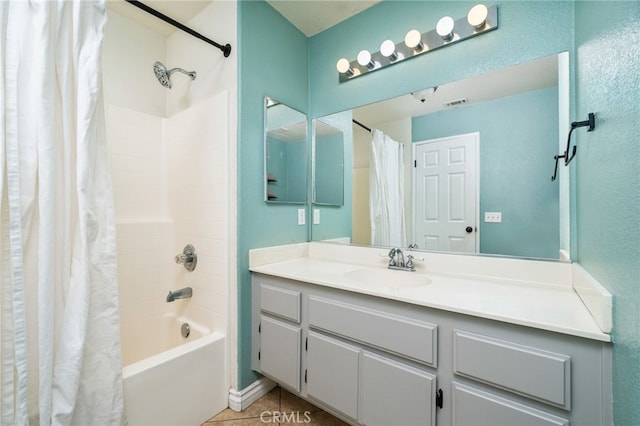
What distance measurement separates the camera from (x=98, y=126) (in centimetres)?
118

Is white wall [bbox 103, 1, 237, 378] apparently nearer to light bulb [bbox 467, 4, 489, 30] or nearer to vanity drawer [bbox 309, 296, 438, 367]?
vanity drawer [bbox 309, 296, 438, 367]

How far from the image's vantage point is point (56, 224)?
3.44 ft

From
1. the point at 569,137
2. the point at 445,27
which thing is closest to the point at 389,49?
the point at 445,27

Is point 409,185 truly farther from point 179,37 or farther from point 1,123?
point 179,37

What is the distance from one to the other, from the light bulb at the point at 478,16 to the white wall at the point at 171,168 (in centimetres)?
131

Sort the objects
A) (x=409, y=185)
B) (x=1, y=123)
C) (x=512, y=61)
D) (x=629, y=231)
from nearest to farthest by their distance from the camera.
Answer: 1. (x=629, y=231)
2. (x=1, y=123)
3. (x=512, y=61)
4. (x=409, y=185)

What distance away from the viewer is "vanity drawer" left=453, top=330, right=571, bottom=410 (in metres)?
0.80

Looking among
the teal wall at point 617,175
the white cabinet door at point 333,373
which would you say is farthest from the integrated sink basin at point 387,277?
the teal wall at point 617,175

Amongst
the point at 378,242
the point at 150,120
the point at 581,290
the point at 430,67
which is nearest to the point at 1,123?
the point at 150,120

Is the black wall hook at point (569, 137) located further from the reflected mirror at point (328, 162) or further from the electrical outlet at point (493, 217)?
the reflected mirror at point (328, 162)

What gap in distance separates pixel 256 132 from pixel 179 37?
1075mm

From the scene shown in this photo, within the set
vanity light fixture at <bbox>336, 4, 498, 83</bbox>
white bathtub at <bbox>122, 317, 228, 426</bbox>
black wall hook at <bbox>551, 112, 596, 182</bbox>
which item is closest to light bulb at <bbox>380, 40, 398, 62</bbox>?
vanity light fixture at <bbox>336, 4, 498, 83</bbox>

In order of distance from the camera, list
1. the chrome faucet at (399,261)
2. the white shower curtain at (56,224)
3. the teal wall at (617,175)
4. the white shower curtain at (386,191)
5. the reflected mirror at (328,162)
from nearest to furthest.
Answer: the teal wall at (617,175) < the white shower curtain at (56,224) < the chrome faucet at (399,261) < the white shower curtain at (386,191) < the reflected mirror at (328,162)

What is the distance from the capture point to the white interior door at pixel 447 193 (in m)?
1.46
